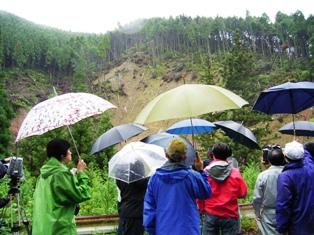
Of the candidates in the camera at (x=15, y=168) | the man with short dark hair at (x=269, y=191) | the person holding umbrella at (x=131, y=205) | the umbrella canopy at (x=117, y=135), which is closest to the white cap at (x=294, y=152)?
the man with short dark hair at (x=269, y=191)

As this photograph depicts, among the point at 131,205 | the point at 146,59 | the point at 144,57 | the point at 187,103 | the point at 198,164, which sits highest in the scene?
the point at 144,57

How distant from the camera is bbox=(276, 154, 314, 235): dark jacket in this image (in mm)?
4004

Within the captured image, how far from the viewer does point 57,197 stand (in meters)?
3.82

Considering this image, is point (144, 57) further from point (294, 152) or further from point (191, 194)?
point (191, 194)

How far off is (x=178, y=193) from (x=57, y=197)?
1049 mm

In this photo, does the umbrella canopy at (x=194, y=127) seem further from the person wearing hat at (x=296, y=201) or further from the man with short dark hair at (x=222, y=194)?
the person wearing hat at (x=296, y=201)

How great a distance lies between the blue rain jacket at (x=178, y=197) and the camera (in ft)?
12.0

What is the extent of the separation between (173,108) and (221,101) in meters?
0.50

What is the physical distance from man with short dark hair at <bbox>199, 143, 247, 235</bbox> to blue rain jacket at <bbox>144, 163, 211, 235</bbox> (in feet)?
2.65

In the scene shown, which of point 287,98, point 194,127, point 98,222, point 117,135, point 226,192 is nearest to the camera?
point 226,192

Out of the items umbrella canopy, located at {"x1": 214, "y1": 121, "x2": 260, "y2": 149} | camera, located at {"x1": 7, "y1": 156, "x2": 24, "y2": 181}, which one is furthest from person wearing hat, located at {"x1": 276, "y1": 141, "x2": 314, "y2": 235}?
camera, located at {"x1": 7, "y1": 156, "x2": 24, "y2": 181}

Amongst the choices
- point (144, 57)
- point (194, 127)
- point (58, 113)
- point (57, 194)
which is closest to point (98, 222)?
point (194, 127)

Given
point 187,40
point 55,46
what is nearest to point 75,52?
point 55,46

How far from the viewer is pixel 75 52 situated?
90.9 m
